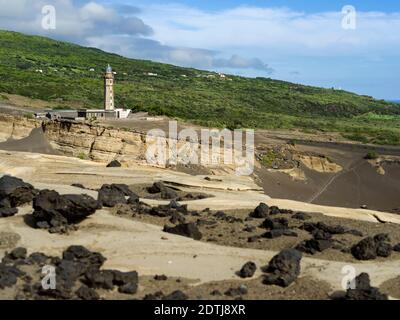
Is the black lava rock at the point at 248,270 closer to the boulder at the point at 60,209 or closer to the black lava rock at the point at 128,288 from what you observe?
the black lava rock at the point at 128,288

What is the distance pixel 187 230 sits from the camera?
53.8 ft

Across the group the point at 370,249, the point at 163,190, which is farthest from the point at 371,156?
the point at 370,249

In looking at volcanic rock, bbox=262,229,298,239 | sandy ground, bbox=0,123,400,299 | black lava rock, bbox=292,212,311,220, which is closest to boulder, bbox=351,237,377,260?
sandy ground, bbox=0,123,400,299

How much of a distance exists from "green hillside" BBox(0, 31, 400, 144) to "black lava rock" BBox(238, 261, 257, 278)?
4328 cm

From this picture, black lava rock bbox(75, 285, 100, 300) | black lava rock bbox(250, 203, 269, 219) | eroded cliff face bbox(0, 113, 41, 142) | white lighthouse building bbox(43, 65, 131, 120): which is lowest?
black lava rock bbox(75, 285, 100, 300)

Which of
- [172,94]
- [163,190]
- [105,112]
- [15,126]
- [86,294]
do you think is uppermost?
[172,94]

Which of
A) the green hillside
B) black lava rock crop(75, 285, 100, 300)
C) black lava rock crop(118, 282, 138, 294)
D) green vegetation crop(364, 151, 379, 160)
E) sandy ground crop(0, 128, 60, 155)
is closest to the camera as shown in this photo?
black lava rock crop(75, 285, 100, 300)

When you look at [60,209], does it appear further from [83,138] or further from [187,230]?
[83,138]

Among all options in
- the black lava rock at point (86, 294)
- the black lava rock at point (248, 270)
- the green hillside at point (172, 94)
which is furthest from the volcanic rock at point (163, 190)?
the green hillside at point (172, 94)

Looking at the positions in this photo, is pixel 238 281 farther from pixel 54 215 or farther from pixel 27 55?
pixel 27 55

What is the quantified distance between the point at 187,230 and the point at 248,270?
10.0 ft

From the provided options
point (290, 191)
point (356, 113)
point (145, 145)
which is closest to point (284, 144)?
point (290, 191)

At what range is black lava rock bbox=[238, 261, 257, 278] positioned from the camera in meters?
13.7

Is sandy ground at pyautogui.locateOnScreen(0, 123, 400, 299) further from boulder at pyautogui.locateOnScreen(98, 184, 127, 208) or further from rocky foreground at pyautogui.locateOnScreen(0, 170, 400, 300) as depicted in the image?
boulder at pyautogui.locateOnScreen(98, 184, 127, 208)
